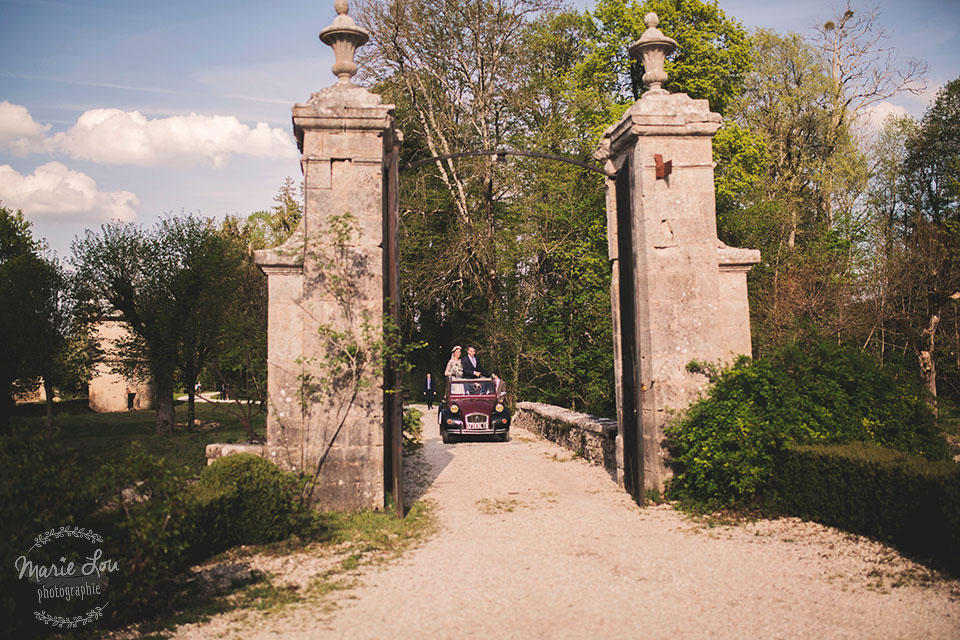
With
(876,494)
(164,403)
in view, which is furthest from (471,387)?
(164,403)

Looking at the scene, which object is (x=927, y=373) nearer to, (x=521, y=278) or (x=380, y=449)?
(x=521, y=278)

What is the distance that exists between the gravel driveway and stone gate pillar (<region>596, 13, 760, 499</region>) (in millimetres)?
1127

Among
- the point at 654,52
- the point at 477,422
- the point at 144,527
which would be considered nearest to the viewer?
the point at 144,527

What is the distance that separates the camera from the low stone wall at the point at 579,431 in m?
10.2

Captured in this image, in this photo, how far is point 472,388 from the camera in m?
14.8

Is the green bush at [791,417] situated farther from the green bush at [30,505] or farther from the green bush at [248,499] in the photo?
the green bush at [30,505]

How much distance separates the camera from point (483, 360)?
22.0m

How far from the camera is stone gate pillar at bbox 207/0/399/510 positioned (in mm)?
6984

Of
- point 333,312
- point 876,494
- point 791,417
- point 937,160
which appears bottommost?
point 876,494

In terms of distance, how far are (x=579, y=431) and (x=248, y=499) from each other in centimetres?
718

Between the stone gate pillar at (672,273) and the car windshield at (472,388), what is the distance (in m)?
6.97

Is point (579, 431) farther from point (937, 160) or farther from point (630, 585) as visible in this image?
point (937, 160)

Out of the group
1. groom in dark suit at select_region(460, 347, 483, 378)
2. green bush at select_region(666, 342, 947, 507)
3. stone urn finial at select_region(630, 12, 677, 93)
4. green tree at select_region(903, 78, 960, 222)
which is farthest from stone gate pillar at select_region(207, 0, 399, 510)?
green tree at select_region(903, 78, 960, 222)

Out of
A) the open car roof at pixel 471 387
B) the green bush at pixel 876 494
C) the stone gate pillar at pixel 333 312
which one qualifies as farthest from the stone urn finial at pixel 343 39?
the open car roof at pixel 471 387
